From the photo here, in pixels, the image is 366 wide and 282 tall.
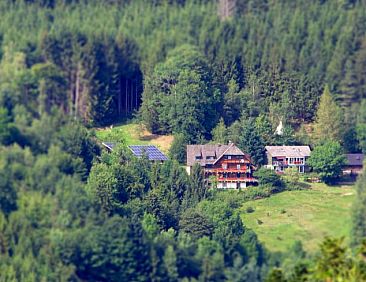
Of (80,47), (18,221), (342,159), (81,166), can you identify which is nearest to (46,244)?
(18,221)

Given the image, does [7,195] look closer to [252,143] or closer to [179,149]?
[179,149]

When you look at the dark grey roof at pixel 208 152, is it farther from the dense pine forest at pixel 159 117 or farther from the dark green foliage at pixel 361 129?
the dark green foliage at pixel 361 129

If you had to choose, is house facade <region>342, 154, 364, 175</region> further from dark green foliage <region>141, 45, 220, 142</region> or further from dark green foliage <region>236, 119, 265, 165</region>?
dark green foliage <region>141, 45, 220, 142</region>

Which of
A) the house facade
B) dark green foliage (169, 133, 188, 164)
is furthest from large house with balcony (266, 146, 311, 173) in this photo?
dark green foliage (169, 133, 188, 164)

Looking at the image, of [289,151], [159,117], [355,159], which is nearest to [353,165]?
[355,159]

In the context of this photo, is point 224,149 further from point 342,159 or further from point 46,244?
point 46,244

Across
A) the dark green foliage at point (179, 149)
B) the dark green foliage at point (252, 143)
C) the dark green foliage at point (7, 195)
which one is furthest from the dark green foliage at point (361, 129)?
the dark green foliage at point (7, 195)

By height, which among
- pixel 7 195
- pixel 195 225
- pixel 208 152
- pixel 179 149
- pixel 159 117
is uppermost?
pixel 159 117
